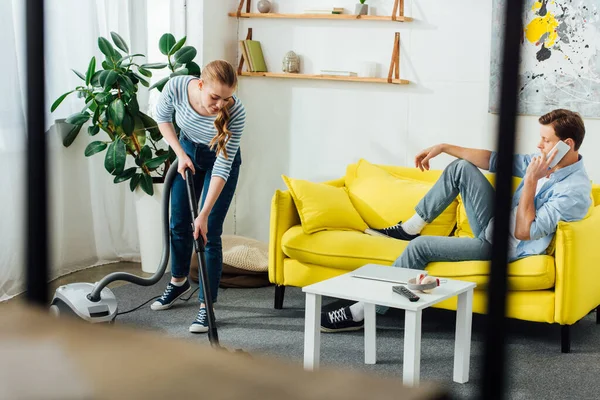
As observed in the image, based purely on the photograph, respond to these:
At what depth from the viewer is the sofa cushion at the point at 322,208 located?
3.91m

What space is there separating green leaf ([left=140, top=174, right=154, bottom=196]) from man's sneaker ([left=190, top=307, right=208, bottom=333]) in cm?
110

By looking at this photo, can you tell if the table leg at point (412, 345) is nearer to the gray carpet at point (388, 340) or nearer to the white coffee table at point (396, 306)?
the white coffee table at point (396, 306)

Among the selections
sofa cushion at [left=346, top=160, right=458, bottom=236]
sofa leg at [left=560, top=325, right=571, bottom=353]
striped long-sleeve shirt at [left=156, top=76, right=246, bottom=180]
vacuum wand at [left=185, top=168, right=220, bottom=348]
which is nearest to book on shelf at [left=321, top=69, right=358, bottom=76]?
sofa cushion at [left=346, top=160, right=458, bottom=236]

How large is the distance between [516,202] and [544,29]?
1305mm

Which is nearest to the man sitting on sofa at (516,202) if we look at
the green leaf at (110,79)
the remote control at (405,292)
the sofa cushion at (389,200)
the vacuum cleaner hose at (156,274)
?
the sofa cushion at (389,200)

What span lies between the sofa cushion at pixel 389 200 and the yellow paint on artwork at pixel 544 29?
956mm

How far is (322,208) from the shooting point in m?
3.95

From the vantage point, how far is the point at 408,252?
359cm

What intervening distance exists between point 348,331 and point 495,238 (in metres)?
3.38

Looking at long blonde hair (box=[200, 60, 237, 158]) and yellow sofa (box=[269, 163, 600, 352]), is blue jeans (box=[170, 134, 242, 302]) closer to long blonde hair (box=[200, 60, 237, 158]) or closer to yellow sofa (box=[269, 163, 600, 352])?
long blonde hair (box=[200, 60, 237, 158])

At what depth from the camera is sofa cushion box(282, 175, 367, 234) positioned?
12.8 feet

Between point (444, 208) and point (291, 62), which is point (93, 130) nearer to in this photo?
point (291, 62)

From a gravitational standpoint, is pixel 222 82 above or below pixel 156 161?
above

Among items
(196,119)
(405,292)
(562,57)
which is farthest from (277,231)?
(562,57)
